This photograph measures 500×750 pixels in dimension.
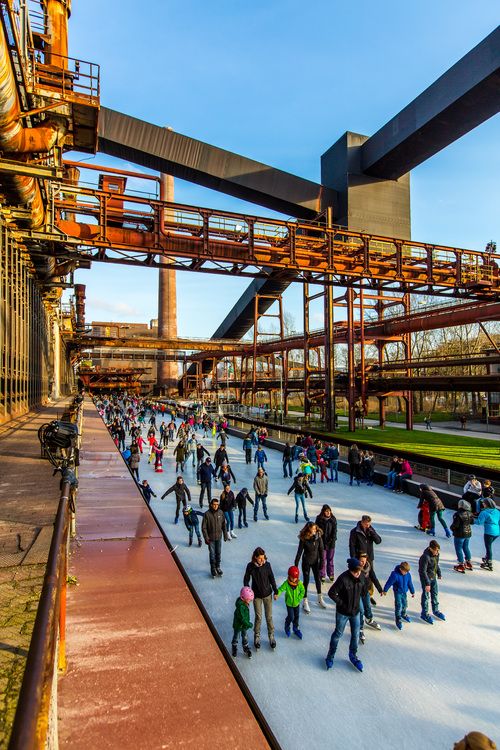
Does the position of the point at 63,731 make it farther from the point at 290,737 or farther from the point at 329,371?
the point at 329,371

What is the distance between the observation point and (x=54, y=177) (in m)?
8.20

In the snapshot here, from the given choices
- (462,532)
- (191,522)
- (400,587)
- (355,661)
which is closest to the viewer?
(355,661)

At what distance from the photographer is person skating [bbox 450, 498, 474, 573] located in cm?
789

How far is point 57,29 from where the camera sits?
1287 centimetres

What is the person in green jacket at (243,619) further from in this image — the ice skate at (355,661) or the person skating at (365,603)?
the person skating at (365,603)

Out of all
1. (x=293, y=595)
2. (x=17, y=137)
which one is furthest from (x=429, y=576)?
(x=17, y=137)

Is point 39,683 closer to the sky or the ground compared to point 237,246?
closer to the ground

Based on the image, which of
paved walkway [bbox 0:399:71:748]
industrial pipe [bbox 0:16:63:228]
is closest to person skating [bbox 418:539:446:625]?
paved walkway [bbox 0:399:71:748]

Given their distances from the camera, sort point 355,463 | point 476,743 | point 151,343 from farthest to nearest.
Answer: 1. point 151,343
2. point 355,463
3. point 476,743

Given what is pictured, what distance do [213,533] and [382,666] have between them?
3429mm

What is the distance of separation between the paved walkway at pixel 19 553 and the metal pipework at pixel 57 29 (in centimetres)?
1206

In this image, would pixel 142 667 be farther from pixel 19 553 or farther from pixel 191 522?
pixel 191 522

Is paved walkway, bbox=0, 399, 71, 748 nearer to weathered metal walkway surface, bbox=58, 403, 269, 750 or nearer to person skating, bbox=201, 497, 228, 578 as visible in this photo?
weathered metal walkway surface, bbox=58, 403, 269, 750

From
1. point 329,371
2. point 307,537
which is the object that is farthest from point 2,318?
point 329,371
